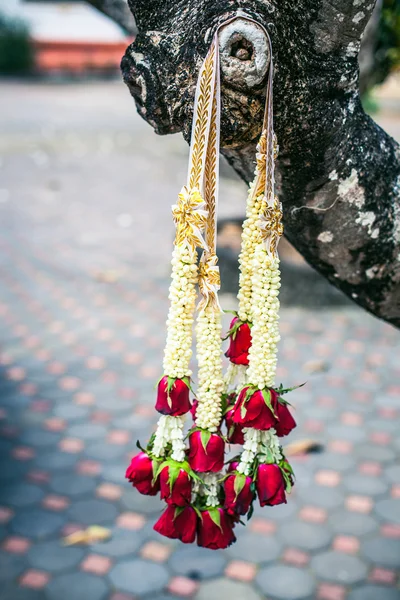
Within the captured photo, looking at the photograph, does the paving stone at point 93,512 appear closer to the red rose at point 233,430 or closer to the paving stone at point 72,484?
the paving stone at point 72,484

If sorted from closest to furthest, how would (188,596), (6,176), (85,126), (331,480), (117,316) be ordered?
(188,596) → (331,480) → (117,316) → (6,176) → (85,126)

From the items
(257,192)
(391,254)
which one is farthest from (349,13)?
(391,254)

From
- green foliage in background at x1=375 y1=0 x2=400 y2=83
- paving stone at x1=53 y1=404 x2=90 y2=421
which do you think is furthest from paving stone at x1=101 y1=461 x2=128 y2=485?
green foliage in background at x1=375 y1=0 x2=400 y2=83

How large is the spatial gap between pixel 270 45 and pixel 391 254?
675 millimetres

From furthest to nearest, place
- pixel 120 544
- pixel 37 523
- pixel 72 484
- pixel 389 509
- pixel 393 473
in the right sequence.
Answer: pixel 393 473
pixel 72 484
pixel 389 509
pixel 37 523
pixel 120 544

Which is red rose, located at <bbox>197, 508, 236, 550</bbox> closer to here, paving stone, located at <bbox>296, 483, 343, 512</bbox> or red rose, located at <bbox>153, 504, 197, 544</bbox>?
red rose, located at <bbox>153, 504, 197, 544</bbox>

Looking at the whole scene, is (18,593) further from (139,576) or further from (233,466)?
(233,466)

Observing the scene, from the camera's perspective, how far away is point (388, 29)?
4754 millimetres

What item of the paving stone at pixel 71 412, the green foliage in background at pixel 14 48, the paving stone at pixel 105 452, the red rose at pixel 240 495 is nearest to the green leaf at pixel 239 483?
the red rose at pixel 240 495

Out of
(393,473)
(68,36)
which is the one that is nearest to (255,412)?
(393,473)

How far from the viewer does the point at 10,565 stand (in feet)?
10.4

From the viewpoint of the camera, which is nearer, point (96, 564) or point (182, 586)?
point (182, 586)

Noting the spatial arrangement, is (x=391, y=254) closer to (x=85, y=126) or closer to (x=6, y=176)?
(x=6, y=176)

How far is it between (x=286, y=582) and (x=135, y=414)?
1.56m
